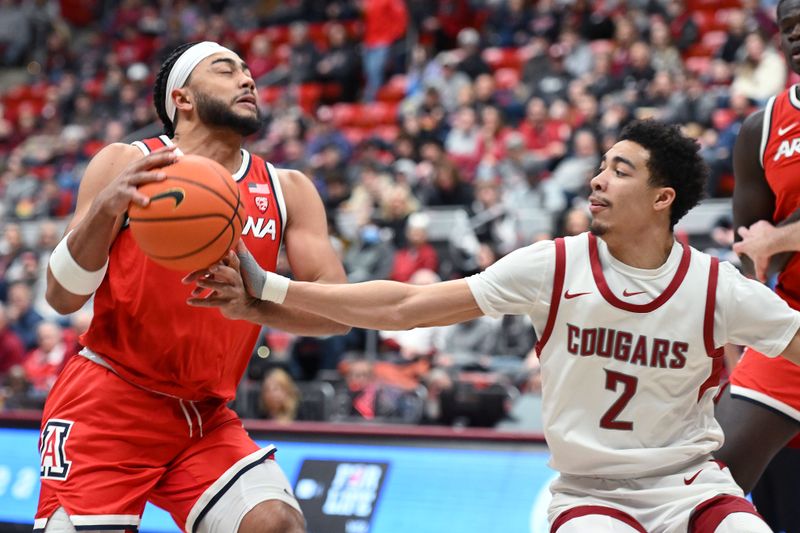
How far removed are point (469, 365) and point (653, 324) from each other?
5.68m

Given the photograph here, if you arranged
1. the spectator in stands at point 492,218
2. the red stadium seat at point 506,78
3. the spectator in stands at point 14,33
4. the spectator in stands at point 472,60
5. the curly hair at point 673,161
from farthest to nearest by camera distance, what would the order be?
the spectator in stands at point 14,33 → the spectator in stands at point 472,60 → the red stadium seat at point 506,78 → the spectator in stands at point 492,218 → the curly hair at point 673,161

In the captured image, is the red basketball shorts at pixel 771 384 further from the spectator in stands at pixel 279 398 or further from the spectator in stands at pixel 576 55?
the spectator in stands at pixel 576 55

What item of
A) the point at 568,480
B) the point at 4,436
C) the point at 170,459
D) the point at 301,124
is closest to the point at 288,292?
the point at 170,459

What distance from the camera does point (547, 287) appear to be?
11.3 ft

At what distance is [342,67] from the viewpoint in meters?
16.7

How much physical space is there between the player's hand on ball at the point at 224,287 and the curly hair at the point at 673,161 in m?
1.35

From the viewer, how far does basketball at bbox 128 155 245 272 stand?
3.23m

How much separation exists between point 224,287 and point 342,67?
1369 cm

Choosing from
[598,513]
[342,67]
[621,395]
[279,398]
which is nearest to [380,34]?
[342,67]

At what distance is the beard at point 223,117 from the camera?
3854mm

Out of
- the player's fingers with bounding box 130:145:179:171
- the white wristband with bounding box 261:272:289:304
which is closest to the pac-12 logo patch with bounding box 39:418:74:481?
the white wristband with bounding box 261:272:289:304

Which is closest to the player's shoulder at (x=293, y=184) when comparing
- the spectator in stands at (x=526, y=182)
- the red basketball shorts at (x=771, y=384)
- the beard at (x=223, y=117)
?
the beard at (x=223, y=117)

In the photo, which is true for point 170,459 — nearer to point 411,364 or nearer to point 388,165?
point 411,364

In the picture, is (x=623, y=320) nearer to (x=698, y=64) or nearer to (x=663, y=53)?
(x=663, y=53)
